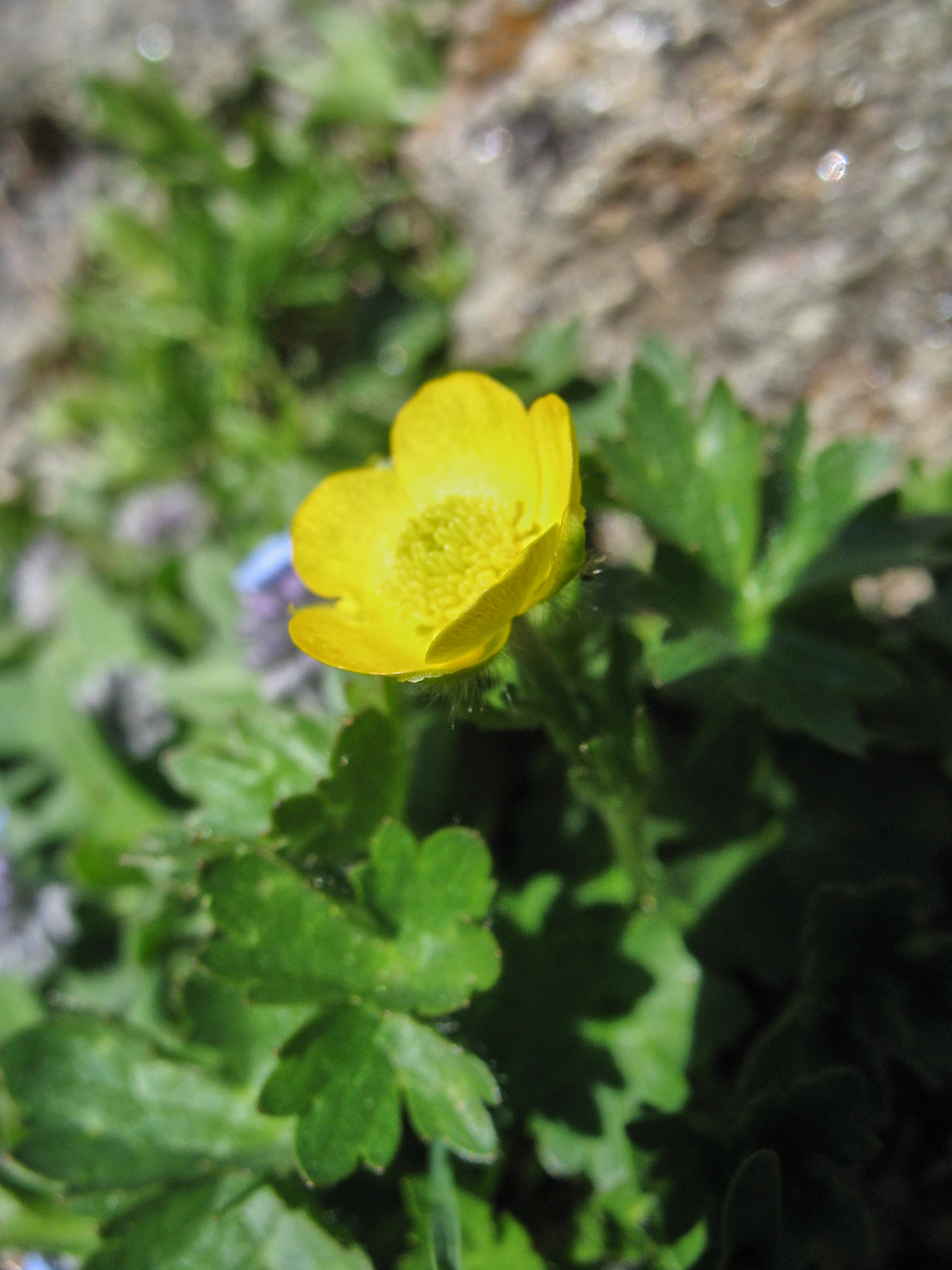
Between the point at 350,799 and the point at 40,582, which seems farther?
the point at 40,582

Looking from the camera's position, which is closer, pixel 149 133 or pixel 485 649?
pixel 485 649

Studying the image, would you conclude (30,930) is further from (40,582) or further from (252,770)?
(40,582)

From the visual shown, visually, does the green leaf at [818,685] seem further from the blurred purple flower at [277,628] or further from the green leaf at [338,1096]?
the blurred purple flower at [277,628]

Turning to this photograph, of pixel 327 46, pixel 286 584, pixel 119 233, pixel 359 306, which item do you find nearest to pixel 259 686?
pixel 286 584

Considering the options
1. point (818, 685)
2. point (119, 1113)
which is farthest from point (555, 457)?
point (119, 1113)

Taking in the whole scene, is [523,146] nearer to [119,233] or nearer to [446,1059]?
[119,233]

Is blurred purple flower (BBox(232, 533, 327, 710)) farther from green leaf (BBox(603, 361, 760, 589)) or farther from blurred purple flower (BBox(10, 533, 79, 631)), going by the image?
blurred purple flower (BBox(10, 533, 79, 631))
